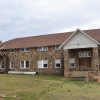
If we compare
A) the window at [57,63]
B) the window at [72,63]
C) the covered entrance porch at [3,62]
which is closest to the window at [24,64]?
the covered entrance porch at [3,62]

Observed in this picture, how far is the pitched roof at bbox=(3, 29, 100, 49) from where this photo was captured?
2105 inches

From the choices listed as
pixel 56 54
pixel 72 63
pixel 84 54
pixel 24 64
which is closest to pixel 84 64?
pixel 84 54

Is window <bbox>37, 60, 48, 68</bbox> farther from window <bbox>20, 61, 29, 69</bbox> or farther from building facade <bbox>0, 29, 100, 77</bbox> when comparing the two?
window <bbox>20, 61, 29, 69</bbox>

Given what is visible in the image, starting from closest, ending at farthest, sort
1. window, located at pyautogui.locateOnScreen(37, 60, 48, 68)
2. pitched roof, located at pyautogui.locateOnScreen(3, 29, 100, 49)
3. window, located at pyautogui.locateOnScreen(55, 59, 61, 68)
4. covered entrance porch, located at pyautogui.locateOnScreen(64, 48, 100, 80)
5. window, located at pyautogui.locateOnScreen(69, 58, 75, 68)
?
covered entrance porch, located at pyautogui.locateOnScreen(64, 48, 100, 80)
window, located at pyautogui.locateOnScreen(69, 58, 75, 68)
window, located at pyautogui.locateOnScreen(55, 59, 61, 68)
pitched roof, located at pyautogui.locateOnScreen(3, 29, 100, 49)
window, located at pyautogui.locateOnScreen(37, 60, 48, 68)

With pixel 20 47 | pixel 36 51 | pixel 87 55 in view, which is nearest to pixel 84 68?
pixel 87 55

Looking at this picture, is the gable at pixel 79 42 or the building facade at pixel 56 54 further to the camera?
the building facade at pixel 56 54

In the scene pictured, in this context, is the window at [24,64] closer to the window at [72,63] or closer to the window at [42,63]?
the window at [42,63]

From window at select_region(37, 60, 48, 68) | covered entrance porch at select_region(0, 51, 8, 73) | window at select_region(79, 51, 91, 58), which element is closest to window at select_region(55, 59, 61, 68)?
window at select_region(37, 60, 48, 68)

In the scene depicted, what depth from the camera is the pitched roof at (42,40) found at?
53.5 metres

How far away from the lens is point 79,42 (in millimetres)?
47938

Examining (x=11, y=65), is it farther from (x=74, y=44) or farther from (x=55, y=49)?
(x=74, y=44)

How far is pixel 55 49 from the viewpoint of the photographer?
52938 millimetres

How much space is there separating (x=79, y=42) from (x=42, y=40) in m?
11.1

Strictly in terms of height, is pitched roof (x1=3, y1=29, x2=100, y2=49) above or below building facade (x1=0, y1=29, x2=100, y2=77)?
above
